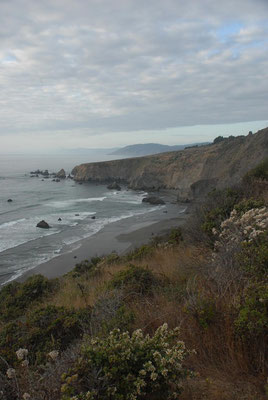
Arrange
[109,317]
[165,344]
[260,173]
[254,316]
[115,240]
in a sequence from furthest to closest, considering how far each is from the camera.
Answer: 1. [115,240]
2. [260,173]
3. [109,317]
4. [254,316]
5. [165,344]

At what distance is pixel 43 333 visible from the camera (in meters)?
4.27

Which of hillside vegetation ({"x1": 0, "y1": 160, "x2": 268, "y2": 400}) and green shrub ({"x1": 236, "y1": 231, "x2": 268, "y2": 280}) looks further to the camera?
green shrub ({"x1": 236, "y1": 231, "x2": 268, "y2": 280})

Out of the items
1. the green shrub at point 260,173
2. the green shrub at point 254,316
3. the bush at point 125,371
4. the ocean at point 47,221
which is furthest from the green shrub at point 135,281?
the ocean at point 47,221

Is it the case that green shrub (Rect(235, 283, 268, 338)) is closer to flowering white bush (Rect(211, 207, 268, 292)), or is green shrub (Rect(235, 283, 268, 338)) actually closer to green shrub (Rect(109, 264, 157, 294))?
flowering white bush (Rect(211, 207, 268, 292))

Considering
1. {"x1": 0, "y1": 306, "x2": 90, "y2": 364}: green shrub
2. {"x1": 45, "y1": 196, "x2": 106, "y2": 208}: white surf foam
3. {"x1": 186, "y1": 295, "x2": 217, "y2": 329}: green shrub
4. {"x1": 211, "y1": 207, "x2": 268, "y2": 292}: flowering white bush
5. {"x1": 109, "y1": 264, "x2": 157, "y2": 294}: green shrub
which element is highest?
{"x1": 211, "y1": 207, "x2": 268, "y2": 292}: flowering white bush

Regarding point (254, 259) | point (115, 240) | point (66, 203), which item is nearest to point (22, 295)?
point (254, 259)

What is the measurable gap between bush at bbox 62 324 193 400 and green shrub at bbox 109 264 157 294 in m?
3.61

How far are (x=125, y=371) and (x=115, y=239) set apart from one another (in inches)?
876

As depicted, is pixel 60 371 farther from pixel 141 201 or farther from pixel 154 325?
pixel 141 201

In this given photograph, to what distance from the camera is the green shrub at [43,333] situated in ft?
12.7

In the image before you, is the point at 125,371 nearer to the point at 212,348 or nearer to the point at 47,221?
the point at 212,348

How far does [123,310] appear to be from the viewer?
4.05 meters

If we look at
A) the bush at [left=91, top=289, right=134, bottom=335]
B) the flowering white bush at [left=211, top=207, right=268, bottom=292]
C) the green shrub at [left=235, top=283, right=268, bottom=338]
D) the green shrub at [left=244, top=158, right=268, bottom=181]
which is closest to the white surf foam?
the green shrub at [left=244, top=158, right=268, bottom=181]

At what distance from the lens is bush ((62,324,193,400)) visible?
221 cm
